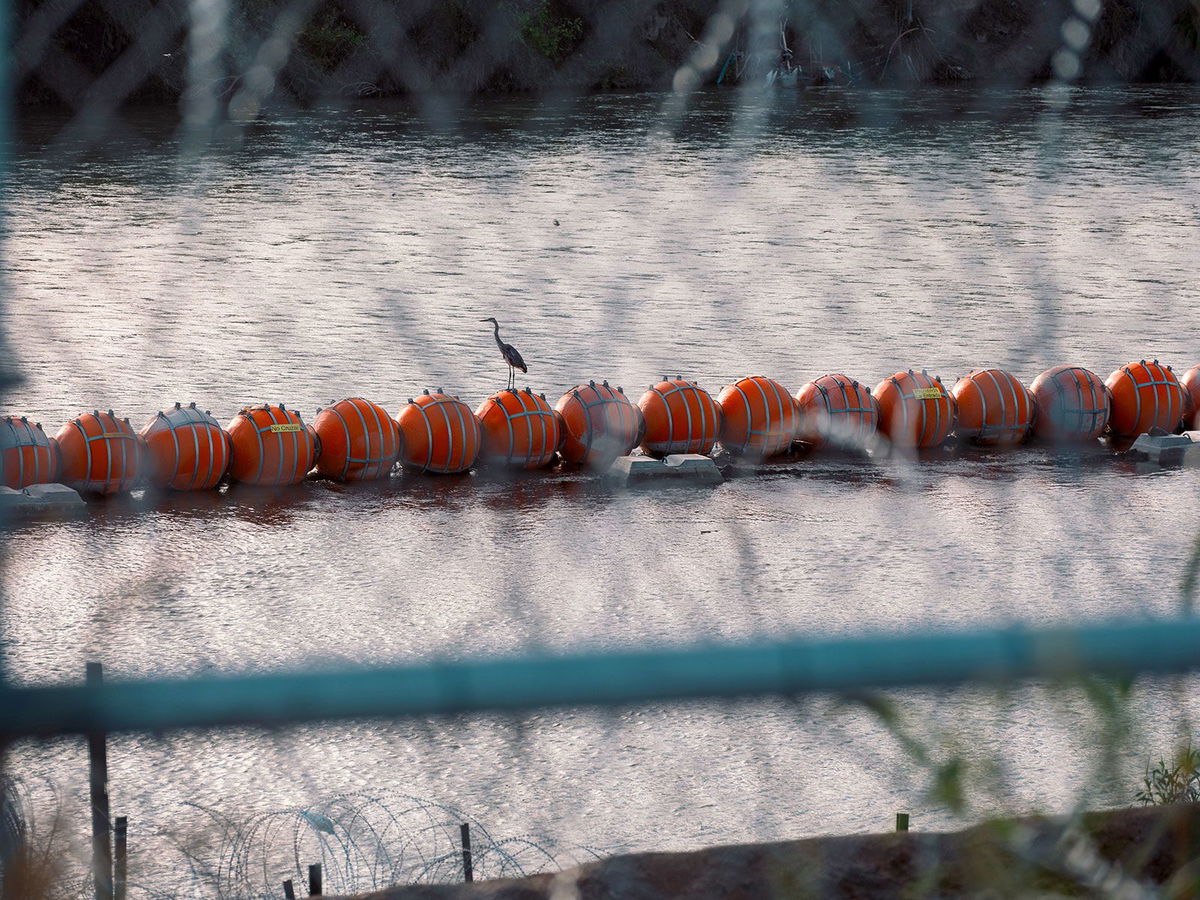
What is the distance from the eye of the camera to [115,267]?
47.2ft

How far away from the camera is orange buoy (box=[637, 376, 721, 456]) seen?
28.6ft

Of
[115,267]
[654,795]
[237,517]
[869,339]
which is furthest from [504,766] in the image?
[115,267]

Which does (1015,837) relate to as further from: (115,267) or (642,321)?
(115,267)

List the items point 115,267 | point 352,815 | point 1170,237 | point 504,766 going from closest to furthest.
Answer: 1. point 352,815
2. point 504,766
3. point 115,267
4. point 1170,237

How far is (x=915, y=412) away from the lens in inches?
355

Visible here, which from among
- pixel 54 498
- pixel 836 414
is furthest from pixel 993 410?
pixel 54 498

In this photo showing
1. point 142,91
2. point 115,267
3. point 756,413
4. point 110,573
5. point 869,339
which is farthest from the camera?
point 115,267

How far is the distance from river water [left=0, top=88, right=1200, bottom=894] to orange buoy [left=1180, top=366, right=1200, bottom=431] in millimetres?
877

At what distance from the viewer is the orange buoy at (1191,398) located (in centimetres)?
959

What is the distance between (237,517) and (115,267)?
7.66 metres

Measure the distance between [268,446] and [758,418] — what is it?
2798 mm

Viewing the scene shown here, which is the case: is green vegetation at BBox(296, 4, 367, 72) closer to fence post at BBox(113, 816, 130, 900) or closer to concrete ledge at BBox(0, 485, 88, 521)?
fence post at BBox(113, 816, 130, 900)

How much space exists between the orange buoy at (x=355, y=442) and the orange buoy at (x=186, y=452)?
1.82 ft

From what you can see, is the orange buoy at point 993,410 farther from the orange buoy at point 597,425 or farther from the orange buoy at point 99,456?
the orange buoy at point 99,456
